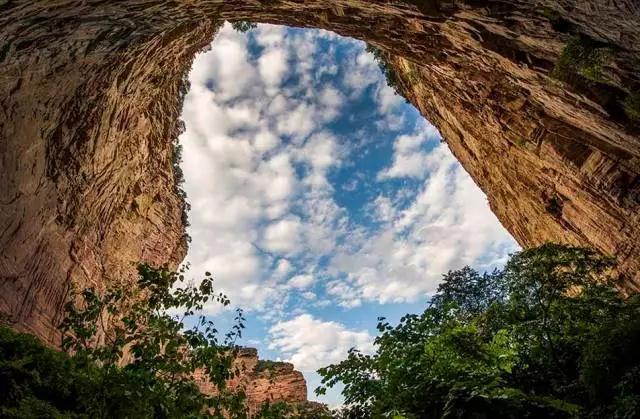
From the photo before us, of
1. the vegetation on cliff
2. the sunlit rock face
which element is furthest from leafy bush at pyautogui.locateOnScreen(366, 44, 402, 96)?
the vegetation on cliff

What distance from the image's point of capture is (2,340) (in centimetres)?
755

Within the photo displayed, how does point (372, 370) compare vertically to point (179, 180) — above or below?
below

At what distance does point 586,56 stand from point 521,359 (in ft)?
22.7

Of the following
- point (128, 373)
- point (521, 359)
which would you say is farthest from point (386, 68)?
point (128, 373)

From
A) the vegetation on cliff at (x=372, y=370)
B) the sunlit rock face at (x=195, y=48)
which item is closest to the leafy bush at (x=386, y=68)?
the sunlit rock face at (x=195, y=48)

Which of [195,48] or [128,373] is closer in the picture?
[128,373]

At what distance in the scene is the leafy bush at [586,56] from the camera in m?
9.16

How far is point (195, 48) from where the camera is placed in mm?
20562

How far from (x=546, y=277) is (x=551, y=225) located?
31.1ft

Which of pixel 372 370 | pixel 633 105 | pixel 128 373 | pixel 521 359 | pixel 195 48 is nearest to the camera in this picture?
pixel 128 373

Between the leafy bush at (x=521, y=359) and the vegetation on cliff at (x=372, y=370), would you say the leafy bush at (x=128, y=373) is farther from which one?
the leafy bush at (x=521, y=359)

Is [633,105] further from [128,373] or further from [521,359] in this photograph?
[128,373]

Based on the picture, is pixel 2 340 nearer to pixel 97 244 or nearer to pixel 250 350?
pixel 97 244

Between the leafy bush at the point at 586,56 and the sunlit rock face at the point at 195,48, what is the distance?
203 millimetres
